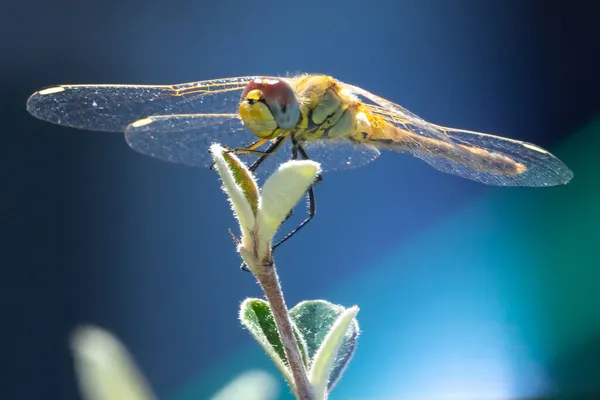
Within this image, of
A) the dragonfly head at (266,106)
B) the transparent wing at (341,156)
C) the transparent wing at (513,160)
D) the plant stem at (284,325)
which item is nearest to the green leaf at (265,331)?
the plant stem at (284,325)

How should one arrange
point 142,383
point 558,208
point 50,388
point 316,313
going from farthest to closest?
point 558,208 → point 50,388 → point 316,313 → point 142,383

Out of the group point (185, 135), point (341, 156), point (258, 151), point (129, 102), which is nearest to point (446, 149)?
point (341, 156)

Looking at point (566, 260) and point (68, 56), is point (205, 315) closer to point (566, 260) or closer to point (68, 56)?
point (68, 56)

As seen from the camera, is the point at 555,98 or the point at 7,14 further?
the point at 555,98

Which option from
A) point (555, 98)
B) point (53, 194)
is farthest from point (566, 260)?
point (53, 194)

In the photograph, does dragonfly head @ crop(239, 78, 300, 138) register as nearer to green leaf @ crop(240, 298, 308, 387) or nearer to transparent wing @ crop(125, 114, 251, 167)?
transparent wing @ crop(125, 114, 251, 167)

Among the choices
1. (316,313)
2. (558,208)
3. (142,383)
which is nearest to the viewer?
(142,383)

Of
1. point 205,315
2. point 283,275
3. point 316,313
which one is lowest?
point 205,315
